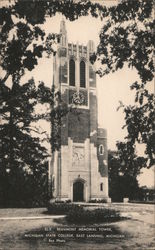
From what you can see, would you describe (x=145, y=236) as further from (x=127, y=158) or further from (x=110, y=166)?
(x=110, y=166)

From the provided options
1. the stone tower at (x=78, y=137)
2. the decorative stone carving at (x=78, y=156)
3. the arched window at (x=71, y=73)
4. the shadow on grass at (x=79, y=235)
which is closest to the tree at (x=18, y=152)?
the shadow on grass at (x=79, y=235)

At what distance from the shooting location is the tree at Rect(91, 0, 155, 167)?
172 inches

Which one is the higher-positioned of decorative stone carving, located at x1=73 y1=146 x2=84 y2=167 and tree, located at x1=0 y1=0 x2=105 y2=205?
decorative stone carving, located at x1=73 y1=146 x2=84 y2=167

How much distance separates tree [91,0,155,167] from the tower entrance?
24095 mm

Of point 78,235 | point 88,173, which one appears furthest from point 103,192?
point 78,235

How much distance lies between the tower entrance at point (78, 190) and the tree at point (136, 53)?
24095mm

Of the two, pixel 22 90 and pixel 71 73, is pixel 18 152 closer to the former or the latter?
pixel 22 90

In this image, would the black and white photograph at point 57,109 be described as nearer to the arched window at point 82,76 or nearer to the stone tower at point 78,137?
the stone tower at point 78,137

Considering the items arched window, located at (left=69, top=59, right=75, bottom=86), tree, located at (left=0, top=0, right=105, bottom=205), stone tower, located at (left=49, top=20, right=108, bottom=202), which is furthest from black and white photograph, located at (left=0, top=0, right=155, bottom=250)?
arched window, located at (left=69, top=59, right=75, bottom=86)

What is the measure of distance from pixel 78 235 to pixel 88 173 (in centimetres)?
2254

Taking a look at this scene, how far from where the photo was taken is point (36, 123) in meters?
8.84

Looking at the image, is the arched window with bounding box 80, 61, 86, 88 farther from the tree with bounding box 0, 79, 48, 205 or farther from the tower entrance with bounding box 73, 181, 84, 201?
the tree with bounding box 0, 79, 48, 205

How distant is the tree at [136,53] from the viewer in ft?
14.3

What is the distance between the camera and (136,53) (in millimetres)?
4520
